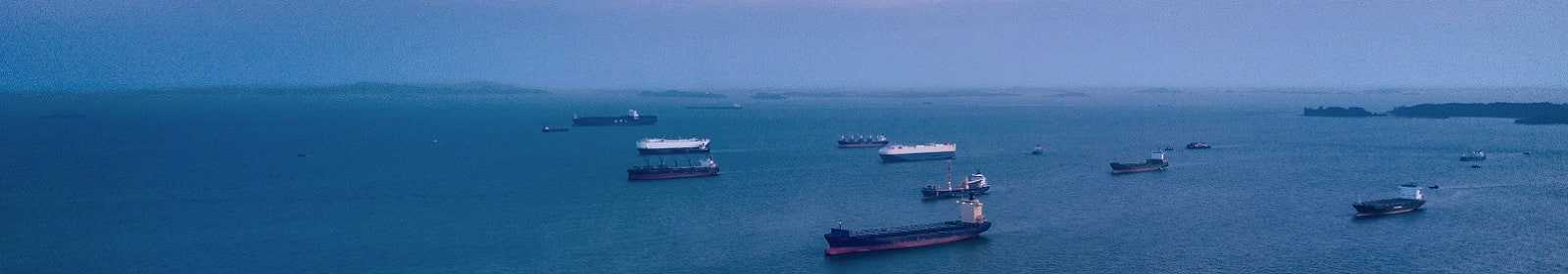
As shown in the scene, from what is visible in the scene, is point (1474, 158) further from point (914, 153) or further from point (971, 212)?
point (971, 212)

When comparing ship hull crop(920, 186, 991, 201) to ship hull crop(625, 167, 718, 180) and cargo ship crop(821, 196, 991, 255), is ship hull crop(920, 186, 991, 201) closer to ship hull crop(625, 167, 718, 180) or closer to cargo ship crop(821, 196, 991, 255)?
cargo ship crop(821, 196, 991, 255)

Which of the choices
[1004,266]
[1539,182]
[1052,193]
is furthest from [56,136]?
[1539,182]

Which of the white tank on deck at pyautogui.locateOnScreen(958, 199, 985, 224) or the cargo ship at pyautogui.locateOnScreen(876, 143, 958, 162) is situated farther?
the cargo ship at pyautogui.locateOnScreen(876, 143, 958, 162)

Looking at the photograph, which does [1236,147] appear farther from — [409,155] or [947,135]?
[409,155]

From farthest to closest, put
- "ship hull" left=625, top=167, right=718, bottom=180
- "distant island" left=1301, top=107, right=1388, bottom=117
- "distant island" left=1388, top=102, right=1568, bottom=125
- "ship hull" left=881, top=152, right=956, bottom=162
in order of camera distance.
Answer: "distant island" left=1301, top=107, right=1388, bottom=117
"distant island" left=1388, top=102, right=1568, bottom=125
"ship hull" left=881, top=152, right=956, bottom=162
"ship hull" left=625, top=167, right=718, bottom=180

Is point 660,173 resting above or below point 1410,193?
Result: below

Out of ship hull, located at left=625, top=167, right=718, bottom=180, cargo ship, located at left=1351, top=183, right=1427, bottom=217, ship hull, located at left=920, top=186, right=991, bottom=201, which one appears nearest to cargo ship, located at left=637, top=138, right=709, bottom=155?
ship hull, located at left=625, top=167, right=718, bottom=180

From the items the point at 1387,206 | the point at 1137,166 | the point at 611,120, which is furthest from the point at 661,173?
the point at 611,120
